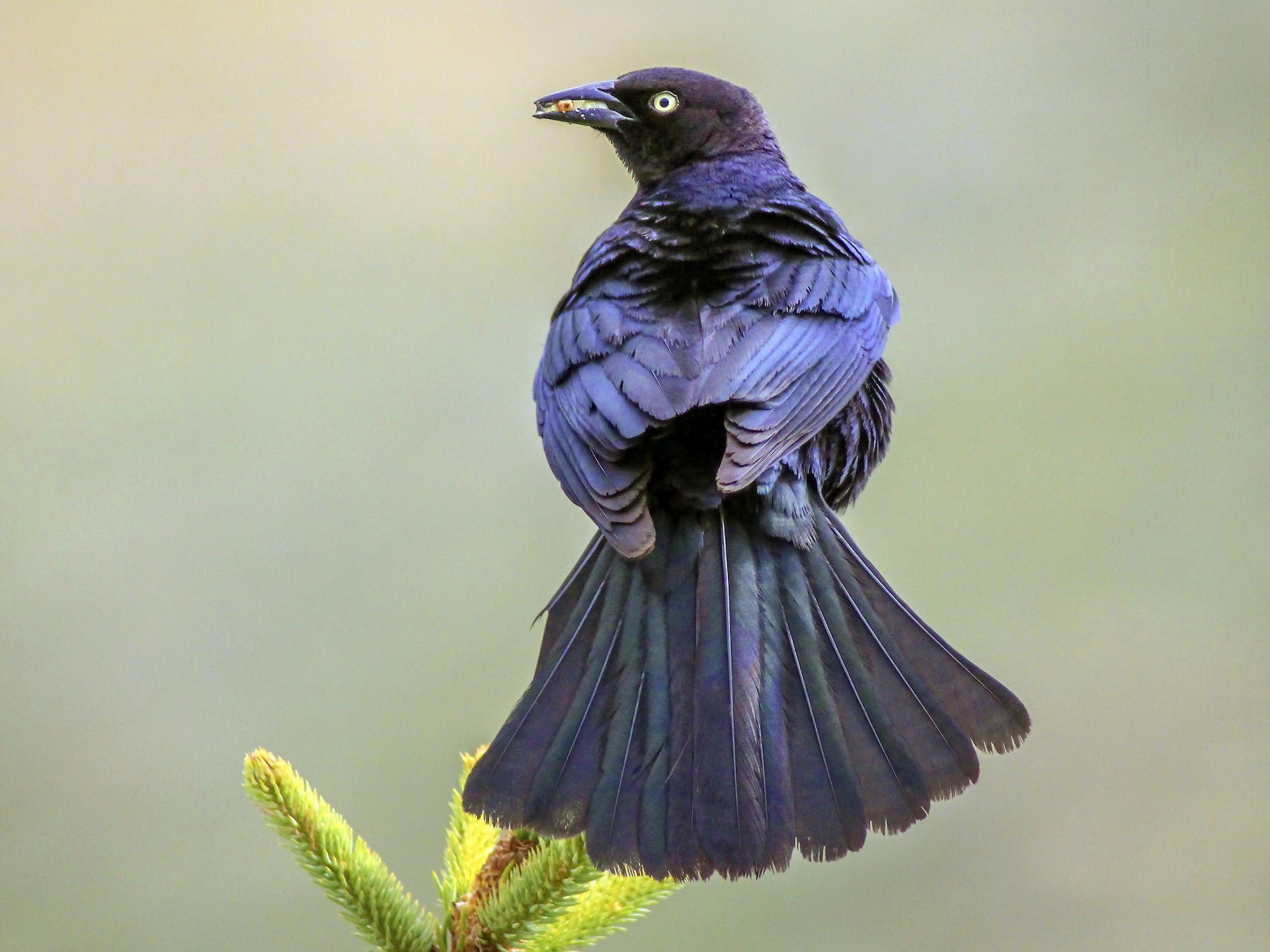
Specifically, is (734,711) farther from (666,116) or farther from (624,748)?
(666,116)

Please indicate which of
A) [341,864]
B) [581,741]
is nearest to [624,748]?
[581,741]

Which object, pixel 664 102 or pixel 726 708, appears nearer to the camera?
pixel 726 708

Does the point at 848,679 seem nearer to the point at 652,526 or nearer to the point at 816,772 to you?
the point at 816,772

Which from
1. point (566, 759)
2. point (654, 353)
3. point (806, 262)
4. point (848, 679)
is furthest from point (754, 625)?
point (806, 262)

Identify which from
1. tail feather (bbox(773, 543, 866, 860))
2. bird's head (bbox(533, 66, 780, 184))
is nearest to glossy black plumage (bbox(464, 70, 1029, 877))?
tail feather (bbox(773, 543, 866, 860))

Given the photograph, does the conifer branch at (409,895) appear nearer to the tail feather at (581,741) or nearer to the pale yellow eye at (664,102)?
the tail feather at (581,741)

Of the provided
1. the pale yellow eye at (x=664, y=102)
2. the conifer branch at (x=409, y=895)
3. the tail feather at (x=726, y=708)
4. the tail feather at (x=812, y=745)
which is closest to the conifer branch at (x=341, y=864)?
the conifer branch at (x=409, y=895)
